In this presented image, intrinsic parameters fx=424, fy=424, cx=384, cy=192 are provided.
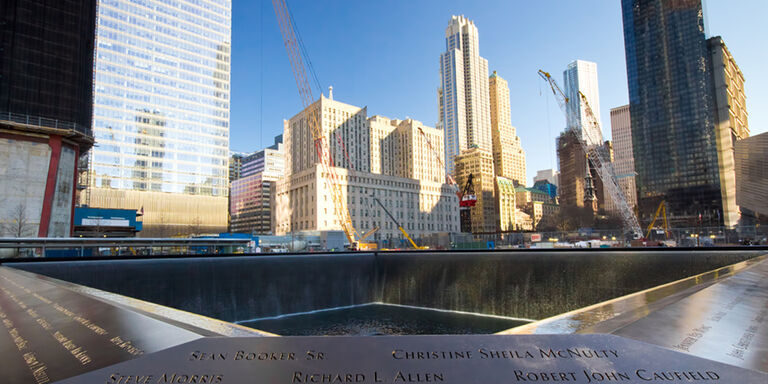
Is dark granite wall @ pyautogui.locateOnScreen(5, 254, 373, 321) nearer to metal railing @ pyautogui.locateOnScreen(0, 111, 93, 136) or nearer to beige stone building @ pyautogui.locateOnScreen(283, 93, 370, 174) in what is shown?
metal railing @ pyautogui.locateOnScreen(0, 111, 93, 136)

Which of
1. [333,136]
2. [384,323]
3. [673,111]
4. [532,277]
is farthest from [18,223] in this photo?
[673,111]

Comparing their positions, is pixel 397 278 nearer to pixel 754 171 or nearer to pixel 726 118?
pixel 754 171

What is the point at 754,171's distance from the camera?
4650 cm

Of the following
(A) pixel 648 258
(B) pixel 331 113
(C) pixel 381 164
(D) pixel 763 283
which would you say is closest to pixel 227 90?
(B) pixel 331 113

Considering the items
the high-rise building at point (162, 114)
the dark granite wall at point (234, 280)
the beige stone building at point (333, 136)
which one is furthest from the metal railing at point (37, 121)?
the beige stone building at point (333, 136)

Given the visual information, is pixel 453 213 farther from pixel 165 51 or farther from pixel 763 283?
pixel 763 283

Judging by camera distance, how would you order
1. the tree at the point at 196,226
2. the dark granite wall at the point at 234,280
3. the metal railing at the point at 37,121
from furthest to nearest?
the tree at the point at 196,226, the metal railing at the point at 37,121, the dark granite wall at the point at 234,280

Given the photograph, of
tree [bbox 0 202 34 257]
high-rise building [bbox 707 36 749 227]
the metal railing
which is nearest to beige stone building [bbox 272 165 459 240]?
the metal railing

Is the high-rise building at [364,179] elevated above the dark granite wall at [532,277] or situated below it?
above

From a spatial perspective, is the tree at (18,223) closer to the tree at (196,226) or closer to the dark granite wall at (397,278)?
the dark granite wall at (397,278)

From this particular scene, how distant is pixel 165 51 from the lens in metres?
96.4

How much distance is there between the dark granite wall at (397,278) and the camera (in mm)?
16328

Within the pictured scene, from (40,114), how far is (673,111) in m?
158

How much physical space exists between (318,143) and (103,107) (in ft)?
229
